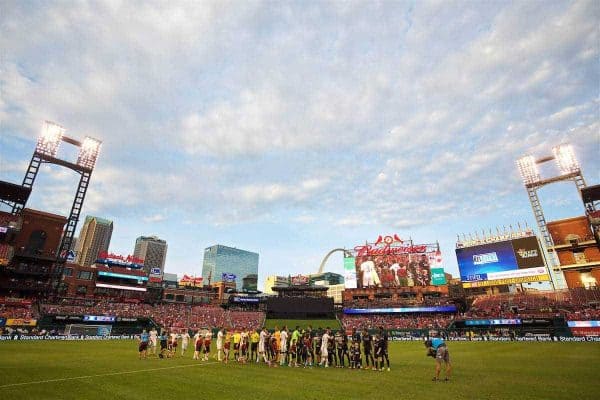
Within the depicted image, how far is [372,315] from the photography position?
7669 cm

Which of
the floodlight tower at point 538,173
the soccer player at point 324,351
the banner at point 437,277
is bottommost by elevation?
the soccer player at point 324,351

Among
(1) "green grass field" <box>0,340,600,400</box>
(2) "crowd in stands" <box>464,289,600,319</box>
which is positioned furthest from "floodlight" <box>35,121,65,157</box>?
(2) "crowd in stands" <box>464,289,600,319</box>

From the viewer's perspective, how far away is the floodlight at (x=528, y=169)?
257 ft

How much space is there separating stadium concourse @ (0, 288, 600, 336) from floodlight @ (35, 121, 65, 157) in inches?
1232

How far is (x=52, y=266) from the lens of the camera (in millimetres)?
71625

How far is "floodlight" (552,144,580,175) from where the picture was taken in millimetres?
72125

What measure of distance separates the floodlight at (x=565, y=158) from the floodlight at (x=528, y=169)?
16.0ft

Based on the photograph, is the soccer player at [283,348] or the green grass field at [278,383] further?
the soccer player at [283,348]

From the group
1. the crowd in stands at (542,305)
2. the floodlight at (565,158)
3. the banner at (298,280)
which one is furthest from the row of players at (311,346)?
the banner at (298,280)

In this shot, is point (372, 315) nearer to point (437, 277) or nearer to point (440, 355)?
point (437, 277)

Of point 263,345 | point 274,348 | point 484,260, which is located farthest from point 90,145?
point 484,260

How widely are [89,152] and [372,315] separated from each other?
3140 inches

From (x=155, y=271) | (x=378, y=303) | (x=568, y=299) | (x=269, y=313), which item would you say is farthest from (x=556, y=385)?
(x=155, y=271)

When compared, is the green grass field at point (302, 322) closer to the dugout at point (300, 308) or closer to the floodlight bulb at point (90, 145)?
the dugout at point (300, 308)
